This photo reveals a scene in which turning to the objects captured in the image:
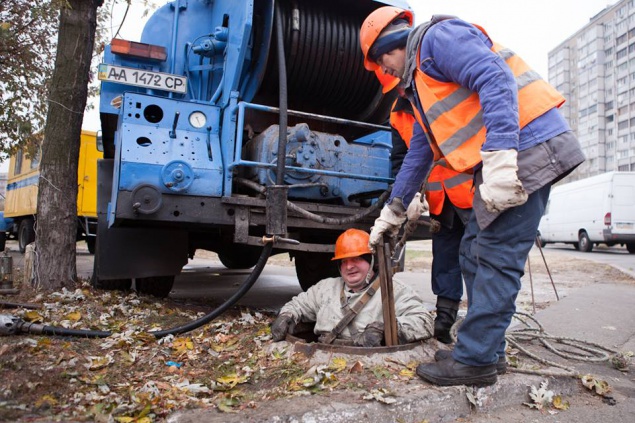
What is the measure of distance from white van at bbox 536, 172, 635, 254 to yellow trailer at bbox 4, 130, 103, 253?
10691 millimetres

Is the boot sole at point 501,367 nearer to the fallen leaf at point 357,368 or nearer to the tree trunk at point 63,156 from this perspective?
the fallen leaf at point 357,368

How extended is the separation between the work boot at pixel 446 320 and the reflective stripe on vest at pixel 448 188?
586 millimetres

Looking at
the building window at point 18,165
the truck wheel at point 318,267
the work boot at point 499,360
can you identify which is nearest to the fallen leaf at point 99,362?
the work boot at point 499,360

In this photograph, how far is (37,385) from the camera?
6.99ft

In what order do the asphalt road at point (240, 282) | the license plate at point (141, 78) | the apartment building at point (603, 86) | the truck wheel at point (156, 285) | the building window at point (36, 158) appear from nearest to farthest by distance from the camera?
1. the license plate at point (141, 78)
2. the truck wheel at point (156, 285)
3. the asphalt road at point (240, 282)
4. the building window at point (36, 158)
5. the apartment building at point (603, 86)

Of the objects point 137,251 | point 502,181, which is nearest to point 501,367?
point 502,181

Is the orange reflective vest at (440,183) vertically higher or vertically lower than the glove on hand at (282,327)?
higher

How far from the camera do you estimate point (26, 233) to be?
40.1 ft

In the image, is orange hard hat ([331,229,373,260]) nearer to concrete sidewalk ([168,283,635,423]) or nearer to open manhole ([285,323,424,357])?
open manhole ([285,323,424,357])

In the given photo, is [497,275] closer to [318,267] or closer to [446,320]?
[446,320]

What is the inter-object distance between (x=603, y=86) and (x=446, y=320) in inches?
3047

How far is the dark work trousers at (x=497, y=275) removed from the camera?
225 centimetres

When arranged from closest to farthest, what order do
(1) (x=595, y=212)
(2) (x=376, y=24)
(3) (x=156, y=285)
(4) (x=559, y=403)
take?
1. (4) (x=559, y=403)
2. (2) (x=376, y=24)
3. (3) (x=156, y=285)
4. (1) (x=595, y=212)

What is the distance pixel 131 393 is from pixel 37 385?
Answer: 391mm
